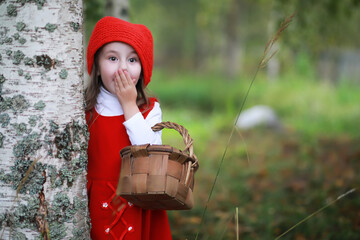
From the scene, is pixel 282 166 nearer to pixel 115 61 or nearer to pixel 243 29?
pixel 115 61

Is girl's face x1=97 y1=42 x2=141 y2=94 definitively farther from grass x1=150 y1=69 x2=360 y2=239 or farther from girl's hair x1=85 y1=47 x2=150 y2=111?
grass x1=150 y1=69 x2=360 y2=239

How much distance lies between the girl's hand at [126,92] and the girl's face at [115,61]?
Answer: 0.04 meters

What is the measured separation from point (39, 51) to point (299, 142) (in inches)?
210

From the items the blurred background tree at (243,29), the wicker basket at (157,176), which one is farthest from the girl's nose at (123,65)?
the blurred background tree at (243,29)

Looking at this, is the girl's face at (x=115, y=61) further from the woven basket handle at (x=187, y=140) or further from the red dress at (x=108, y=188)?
the woven basket handle at (x=187, y=140)

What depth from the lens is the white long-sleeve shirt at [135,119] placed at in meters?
1.66

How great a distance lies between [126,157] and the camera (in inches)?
60.2

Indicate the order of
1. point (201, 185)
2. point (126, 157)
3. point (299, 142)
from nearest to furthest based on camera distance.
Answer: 1. point (126, 157)
2. point (201, 185)
3. point (299, 142)

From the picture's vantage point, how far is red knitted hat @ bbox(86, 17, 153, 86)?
1697mm

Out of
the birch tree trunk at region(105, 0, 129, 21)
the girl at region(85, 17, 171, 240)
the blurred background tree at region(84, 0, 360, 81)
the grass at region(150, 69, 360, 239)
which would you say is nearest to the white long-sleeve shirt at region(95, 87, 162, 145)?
the girl at region(85, 17, 171, 240)

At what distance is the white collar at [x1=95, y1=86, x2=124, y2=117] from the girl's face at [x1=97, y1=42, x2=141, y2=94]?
0.14ft

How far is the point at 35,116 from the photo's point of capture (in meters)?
1.45

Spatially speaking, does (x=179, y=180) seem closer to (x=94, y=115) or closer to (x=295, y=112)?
(x=94, y=115)

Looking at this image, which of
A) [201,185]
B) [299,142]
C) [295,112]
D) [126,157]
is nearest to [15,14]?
[126,157]
